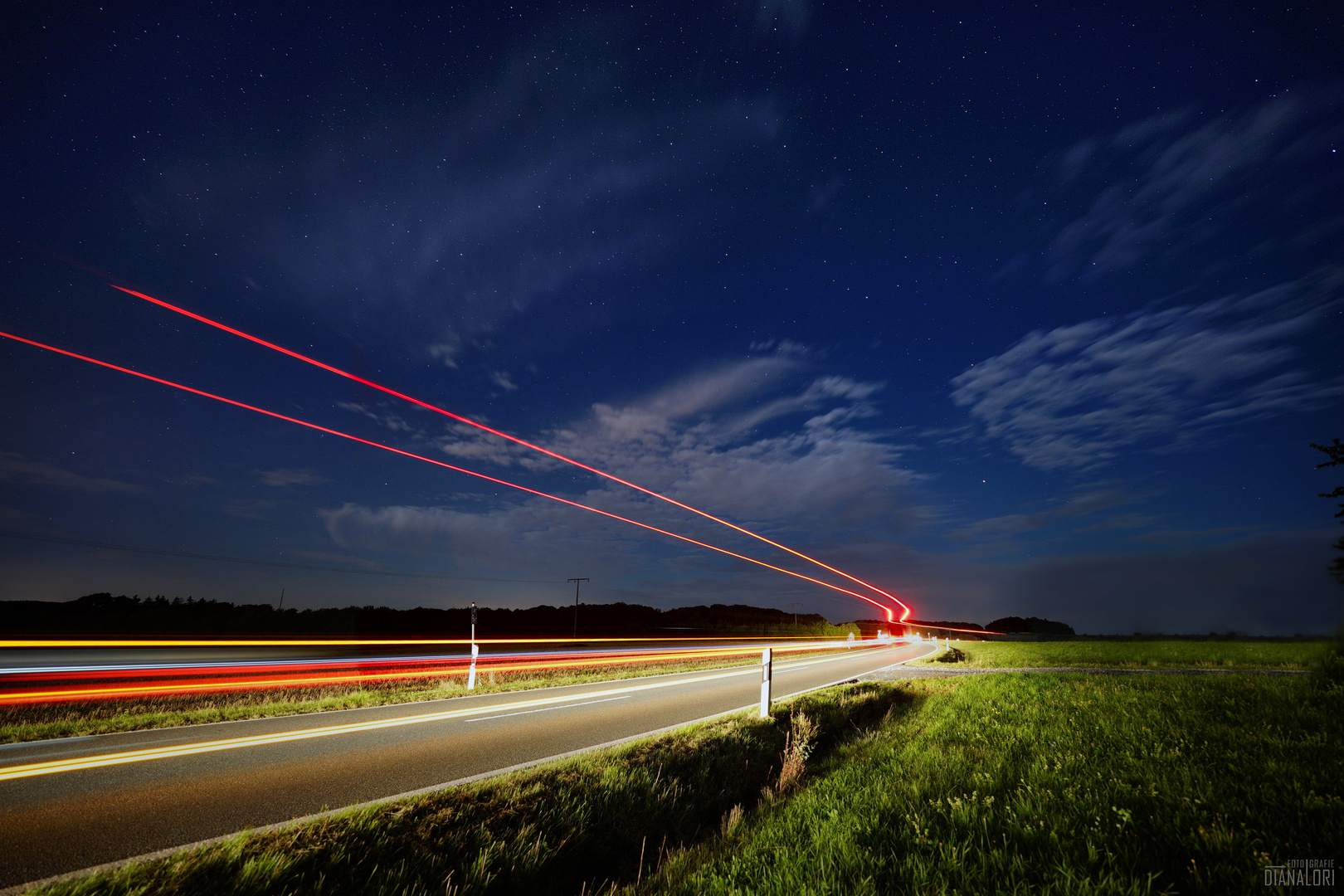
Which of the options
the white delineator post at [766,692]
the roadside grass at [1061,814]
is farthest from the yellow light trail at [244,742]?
the roadside grass at [1061,814]

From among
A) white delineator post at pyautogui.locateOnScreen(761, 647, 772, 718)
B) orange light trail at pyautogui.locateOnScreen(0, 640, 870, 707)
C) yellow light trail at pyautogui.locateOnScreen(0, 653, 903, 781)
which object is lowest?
orange light trail at pyautogui.locateOnScreen(0, 640, 870, 707)

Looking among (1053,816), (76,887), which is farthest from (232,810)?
(1053,816)

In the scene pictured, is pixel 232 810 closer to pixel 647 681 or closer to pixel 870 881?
pixel 870 881

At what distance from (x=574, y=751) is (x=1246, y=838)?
692 cm

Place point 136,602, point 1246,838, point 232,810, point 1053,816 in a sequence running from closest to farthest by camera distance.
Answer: point 1246,838
point 1053,816
point 232,810
point 136,602

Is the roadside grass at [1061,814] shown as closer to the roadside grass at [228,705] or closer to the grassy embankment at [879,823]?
the grassy embankment at [879,823]

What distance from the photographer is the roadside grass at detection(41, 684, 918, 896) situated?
11.6 feet

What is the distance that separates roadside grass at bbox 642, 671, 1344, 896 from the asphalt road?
402 cm

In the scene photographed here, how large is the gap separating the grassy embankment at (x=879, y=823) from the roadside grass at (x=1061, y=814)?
0.07 ft

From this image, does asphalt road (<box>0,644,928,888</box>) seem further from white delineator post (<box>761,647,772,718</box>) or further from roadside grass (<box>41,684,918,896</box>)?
white delineator post (<box>761,647,772,718</box>)

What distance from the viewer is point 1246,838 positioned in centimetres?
328

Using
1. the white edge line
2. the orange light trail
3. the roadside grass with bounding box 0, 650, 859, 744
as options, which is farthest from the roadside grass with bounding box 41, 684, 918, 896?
the orange light trail

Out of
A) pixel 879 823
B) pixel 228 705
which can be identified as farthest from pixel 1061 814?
pixel 228 705

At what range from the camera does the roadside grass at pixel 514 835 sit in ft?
11.6
